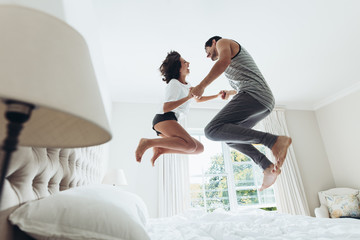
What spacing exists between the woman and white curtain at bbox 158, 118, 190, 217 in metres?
1.85

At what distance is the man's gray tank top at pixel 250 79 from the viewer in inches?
62.9

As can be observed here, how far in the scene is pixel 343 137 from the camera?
4391 mm

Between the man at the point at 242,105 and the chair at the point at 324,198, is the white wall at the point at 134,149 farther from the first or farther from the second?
the chair at the point at 324,198

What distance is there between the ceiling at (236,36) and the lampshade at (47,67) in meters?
1.91

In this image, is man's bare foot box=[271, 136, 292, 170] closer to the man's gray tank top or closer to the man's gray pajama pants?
the man's gray pajama pants

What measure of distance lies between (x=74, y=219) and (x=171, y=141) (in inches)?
42.5

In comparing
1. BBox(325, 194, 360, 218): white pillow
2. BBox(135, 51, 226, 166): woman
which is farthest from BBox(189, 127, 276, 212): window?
BBox(135, 51, 226, 166): woman

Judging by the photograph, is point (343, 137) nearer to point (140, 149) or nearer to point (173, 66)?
point (173, 66)

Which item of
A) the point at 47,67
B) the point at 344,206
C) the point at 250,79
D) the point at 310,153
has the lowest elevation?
the point at 344,206

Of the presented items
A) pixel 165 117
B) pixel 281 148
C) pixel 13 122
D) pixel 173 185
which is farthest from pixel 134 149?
pixel 13 122

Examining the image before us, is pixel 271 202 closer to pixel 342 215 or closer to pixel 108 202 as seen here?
pixel 342 215

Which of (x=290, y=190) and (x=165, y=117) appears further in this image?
(x=290, y=190)

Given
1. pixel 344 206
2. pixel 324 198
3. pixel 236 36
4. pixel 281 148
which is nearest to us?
pixel 281 148

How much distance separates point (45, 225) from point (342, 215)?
15.0ft
